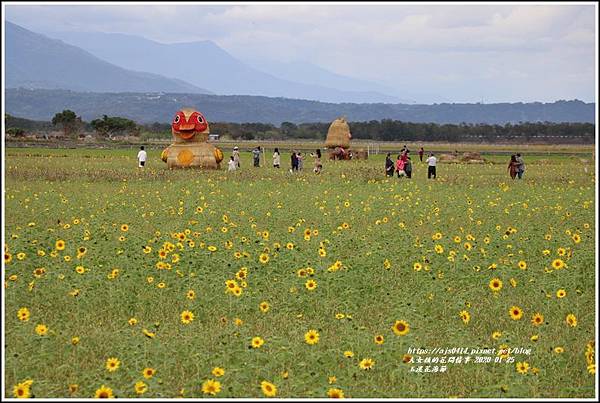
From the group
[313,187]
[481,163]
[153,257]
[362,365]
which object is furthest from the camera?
[481,163]

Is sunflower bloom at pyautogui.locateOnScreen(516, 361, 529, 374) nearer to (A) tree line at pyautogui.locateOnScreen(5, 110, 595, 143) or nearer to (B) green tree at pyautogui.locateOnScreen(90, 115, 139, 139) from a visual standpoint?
(B) green tree at pyautogui.locateOnScreen(90, 115, 139, 139)

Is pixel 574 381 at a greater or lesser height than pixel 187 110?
lesser

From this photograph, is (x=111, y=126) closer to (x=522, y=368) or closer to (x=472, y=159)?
(x=472, y=159)

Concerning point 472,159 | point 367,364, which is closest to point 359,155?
point 472,159

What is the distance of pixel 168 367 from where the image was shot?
259 inches

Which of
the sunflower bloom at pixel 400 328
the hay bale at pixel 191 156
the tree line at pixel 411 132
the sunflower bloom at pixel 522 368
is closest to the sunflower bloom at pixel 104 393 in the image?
the sunflower bloom at pixel 400 328

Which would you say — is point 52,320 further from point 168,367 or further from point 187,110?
point 187,110

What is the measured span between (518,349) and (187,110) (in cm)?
2705

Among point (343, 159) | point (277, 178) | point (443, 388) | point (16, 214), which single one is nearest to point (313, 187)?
point (277, 178)

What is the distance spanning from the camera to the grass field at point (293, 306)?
643 cm

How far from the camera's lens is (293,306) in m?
8.69

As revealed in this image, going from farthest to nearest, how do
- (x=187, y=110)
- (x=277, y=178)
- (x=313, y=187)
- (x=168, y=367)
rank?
(x=187, y=110)
(x=277, y=178)
(x=313, y=187)
(x=168, y=367)

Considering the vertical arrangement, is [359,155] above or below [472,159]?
above

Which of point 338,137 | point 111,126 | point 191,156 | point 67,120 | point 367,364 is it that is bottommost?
point 367,364
